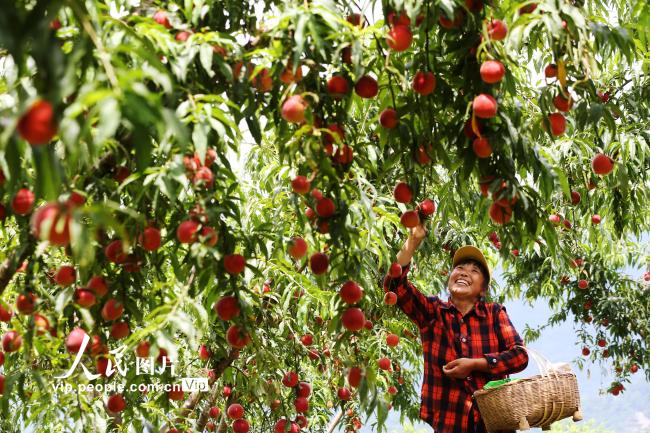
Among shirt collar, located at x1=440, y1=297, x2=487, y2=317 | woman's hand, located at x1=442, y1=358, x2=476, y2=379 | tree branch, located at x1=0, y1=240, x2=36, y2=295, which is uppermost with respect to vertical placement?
tree branch, located at x1=0, y1=240, x2=36, y2=295

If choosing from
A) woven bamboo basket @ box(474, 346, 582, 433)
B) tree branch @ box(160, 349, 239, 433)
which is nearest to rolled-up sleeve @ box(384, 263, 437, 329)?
woven bamboo basket @ box(474, 346, 582, 433)

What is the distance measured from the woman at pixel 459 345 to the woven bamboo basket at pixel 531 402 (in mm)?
174

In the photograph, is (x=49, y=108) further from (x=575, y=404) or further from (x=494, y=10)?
(x=575, y=404)

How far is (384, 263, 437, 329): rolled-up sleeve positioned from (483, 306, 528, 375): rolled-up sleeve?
249mm

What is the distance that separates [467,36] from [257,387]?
3.61 ft

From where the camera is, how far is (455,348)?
261 centimetres

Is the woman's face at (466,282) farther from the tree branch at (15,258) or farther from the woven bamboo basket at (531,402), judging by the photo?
the tree branch at (15,258)

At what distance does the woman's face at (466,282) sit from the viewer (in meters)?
2.68

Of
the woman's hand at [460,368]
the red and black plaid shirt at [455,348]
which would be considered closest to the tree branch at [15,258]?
the red and black plaid shirt at [455,348]

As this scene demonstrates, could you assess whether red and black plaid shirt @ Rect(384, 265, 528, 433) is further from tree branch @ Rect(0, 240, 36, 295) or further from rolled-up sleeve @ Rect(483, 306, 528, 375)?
tree branch @ Rect(0, 240, 36, 295)

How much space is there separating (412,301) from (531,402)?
572mm

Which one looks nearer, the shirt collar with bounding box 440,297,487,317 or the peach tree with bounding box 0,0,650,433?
the peach tree with bounding box 0,0,650,433

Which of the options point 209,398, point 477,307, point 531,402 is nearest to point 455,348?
point 477,307

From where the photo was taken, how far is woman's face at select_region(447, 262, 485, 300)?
8.80 ft
